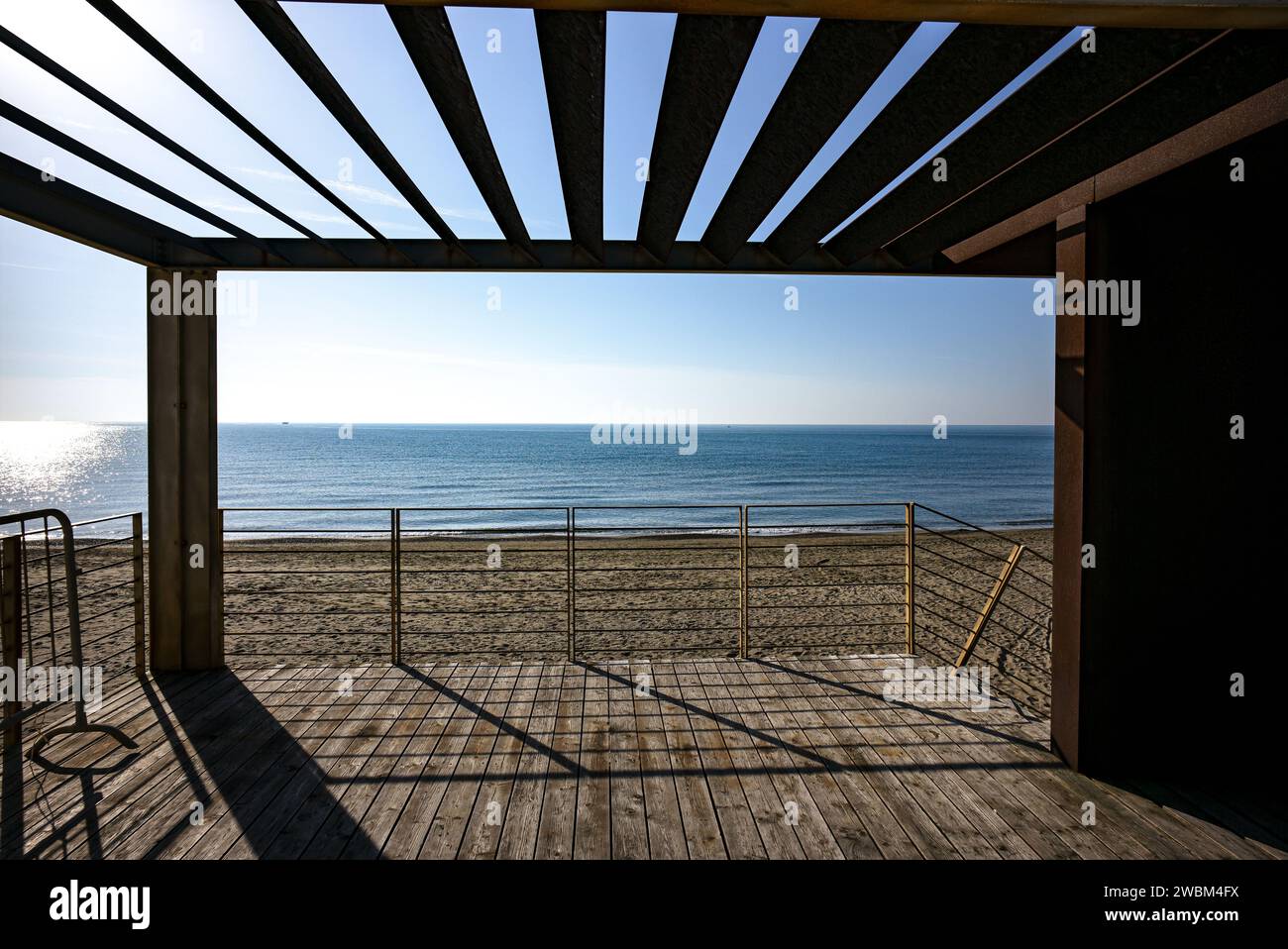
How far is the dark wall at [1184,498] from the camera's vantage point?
239 cm

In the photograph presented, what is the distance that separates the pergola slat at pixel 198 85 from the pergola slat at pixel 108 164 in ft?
1.80

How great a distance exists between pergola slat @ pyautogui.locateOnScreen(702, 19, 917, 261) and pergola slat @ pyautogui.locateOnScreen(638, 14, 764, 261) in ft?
0.57

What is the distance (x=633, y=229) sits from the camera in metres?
3.11

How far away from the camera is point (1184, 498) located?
2428 millimetres

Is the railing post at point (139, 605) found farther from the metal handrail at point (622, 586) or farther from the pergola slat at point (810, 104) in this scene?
the pergola slat at point (810, 104)

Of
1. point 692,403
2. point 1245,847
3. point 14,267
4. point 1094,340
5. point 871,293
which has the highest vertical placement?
point 871,293

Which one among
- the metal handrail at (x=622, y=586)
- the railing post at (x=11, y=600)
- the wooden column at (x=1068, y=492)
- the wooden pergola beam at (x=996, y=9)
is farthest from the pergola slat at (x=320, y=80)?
the wooden column at (x=1068, y=492)

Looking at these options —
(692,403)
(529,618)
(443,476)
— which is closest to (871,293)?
(692,403)

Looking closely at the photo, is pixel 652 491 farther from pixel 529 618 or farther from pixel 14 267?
pixel 14 267

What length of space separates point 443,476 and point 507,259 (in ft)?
84.1

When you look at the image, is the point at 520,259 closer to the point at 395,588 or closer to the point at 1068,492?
the point at 395,588

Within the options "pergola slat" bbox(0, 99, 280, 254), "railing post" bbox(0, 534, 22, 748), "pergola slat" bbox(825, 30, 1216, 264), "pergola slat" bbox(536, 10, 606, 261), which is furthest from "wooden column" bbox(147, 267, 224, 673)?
"pergola slat" bbox(825, 30, 1216, 264)

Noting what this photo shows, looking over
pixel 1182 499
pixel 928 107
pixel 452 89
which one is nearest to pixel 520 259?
pixel 452 89

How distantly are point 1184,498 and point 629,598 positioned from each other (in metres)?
5.73
